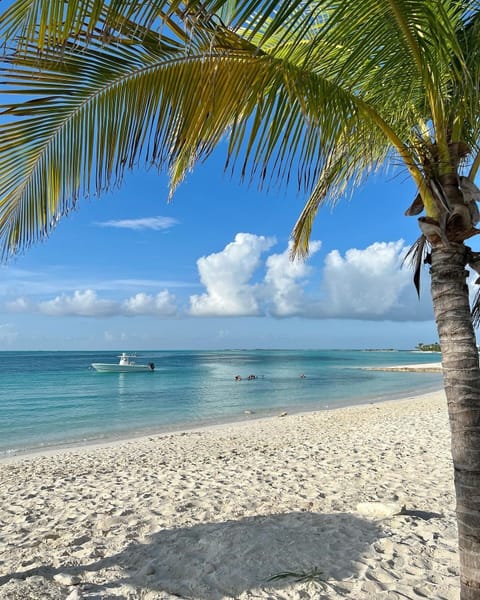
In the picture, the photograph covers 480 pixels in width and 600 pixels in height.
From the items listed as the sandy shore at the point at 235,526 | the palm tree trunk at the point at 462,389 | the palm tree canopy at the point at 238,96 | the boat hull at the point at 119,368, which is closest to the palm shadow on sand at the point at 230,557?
the sandy shore at the point at 235,526

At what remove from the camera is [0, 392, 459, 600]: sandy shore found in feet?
11.0

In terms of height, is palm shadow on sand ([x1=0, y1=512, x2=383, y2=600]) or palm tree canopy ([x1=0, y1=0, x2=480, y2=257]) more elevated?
palm tree canopy ([x1=0, y1=0, x2=480, y2=257])

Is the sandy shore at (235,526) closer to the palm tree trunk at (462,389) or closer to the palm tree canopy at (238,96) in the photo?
the palm tree trunk at (462,389)

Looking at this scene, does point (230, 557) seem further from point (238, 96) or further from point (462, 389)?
point (238, 96)

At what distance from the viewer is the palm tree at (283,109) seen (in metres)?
2.24

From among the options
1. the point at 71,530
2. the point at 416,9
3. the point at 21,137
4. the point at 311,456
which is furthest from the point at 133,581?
the point at 311,456

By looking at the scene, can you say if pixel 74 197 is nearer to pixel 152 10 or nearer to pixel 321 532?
pixel 152 10

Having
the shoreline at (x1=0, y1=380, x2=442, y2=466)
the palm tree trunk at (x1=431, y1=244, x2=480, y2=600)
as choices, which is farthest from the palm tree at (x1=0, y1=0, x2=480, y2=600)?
the shoreline at (x1=0, y1=380, x2=442, y2=466)

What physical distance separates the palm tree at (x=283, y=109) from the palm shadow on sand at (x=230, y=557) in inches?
59.5

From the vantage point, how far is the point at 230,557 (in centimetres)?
379

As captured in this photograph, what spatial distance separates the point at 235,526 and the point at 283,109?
Result: 396 centimetres

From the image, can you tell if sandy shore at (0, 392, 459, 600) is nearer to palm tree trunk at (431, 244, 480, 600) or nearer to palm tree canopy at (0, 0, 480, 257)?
palm tree trunk at (431, 244, 480, 600)

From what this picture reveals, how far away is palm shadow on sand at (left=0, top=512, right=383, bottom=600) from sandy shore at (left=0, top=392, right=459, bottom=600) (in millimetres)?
15

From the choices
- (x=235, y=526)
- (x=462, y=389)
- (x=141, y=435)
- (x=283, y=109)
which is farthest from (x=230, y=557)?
(x=141, y=435)
